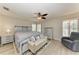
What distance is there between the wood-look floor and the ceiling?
2.23ft

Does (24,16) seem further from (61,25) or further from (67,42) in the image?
(67,42)

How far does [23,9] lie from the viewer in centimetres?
196

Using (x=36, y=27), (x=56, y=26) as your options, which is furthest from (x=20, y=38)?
(x=56, y=26)

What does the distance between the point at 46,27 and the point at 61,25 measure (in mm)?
348

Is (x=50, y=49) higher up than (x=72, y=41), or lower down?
lower down

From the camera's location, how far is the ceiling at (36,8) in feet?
6.31

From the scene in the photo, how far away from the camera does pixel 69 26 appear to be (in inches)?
79.5

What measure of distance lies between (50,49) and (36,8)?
0.95 meters

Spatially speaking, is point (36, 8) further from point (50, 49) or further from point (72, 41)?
point (72, 41)

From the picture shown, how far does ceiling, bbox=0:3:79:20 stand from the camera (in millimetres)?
1924

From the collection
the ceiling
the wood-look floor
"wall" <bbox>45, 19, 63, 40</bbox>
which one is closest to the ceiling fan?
the ceiling

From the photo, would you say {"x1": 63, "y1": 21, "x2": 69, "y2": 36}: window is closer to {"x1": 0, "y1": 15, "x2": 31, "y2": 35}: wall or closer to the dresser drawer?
{"x1": 0, "y1": 15, "x2": 31, "y2": 35}: wall

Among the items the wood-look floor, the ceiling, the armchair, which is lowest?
the wood-look floor

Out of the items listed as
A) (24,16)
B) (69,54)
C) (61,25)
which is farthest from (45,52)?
(24,16)
